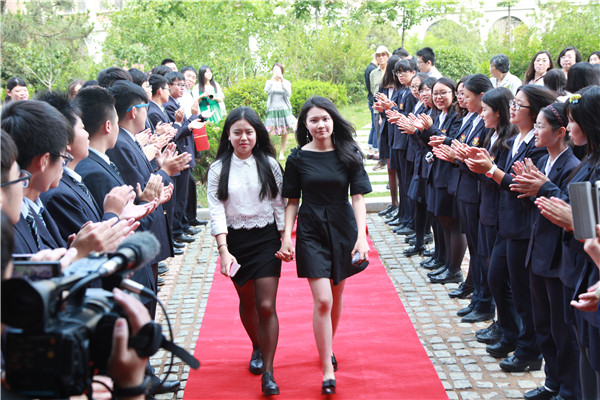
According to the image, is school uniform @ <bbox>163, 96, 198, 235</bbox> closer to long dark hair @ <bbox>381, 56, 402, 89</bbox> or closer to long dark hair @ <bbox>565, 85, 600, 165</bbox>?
long dark hair @ <bbox>381, 56, 402, 89</bbox>

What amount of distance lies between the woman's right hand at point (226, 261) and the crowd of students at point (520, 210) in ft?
6.47

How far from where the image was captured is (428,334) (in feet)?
18.5

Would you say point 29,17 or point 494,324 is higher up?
point 29,17

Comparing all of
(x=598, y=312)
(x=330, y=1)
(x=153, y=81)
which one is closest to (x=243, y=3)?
(x=330, y=1)

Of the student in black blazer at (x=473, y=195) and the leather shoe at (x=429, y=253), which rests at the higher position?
the student in black blazer at (x=473, y=195)

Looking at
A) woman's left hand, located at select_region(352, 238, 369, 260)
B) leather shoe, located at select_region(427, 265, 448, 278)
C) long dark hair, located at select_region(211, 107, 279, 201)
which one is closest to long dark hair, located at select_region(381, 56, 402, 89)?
leather shoe, located at select_region(427, 265, 448, 278)

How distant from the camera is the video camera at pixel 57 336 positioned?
1.81m

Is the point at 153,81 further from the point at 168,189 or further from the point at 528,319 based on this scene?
the point at 528,319

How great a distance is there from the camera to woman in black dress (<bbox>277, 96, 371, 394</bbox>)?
4676mm

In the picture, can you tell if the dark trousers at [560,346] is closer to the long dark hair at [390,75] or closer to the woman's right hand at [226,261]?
the woman's right hand at [226,261]

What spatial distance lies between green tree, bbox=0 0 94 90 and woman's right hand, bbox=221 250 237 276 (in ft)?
52.2

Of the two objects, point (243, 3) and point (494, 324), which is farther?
point (243, 3)

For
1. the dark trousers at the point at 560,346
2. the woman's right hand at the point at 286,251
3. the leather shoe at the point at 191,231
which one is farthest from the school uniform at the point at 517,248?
the leather shoe at the point at 191,231

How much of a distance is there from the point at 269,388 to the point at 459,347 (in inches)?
68.8
